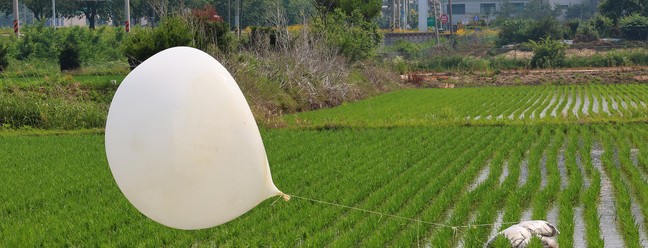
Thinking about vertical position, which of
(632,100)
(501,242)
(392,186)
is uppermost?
(501,242)

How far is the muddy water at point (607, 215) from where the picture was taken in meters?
9.10

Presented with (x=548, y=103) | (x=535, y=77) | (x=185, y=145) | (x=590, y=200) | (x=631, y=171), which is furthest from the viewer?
(x=535, y=77)

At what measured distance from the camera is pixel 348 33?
38.1 meters

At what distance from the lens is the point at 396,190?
1178cm

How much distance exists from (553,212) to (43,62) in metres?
27.4

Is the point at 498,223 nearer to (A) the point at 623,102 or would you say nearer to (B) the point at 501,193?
(B) the point at 501,193

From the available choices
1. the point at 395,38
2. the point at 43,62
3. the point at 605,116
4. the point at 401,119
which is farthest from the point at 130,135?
the point at 395,38

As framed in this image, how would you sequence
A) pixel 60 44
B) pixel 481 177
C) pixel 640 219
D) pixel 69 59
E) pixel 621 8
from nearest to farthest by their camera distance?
1. pixel 640 219
2. pixel 481 177
3. pixel 69 59
4. pixel 60 44
5. pixel 621 8

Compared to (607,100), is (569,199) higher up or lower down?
higher up

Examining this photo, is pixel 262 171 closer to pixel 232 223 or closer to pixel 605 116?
pixel 232 223

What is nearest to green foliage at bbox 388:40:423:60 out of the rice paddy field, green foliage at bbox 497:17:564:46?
green foliage at bbox 497:17:564:46

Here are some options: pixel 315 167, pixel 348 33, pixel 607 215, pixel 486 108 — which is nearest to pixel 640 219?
pixel 607 215

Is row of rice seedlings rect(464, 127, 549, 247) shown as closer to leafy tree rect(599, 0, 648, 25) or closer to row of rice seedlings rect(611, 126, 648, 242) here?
row of rice seedlings rect(611, 126, 648, 242)

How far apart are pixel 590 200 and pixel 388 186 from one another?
238 cm
